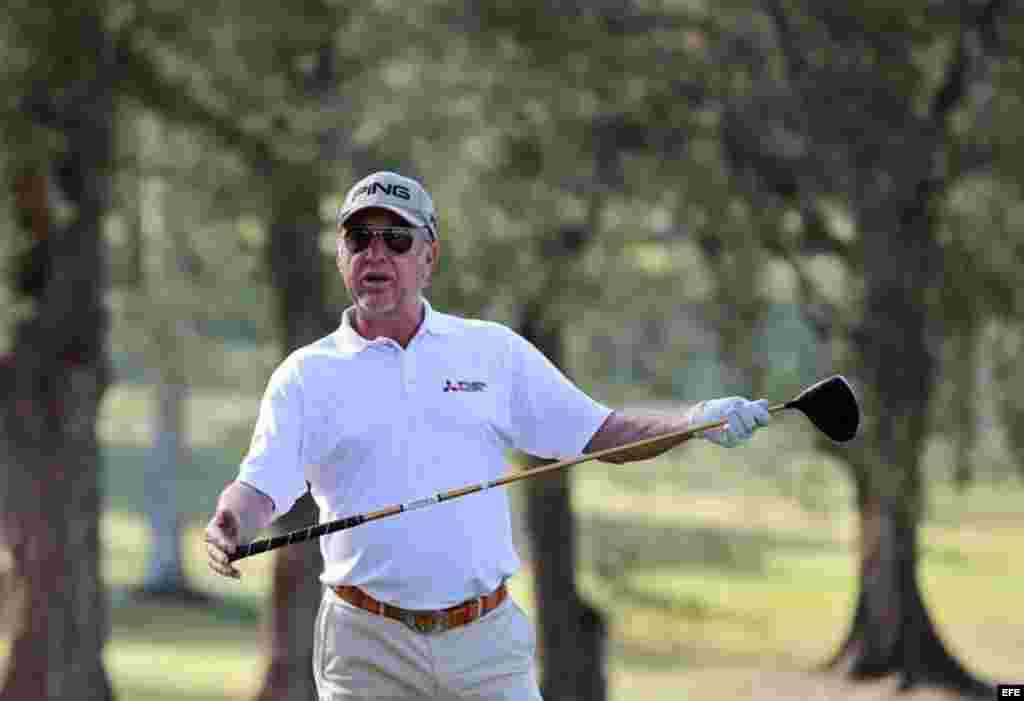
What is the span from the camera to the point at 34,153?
17.2 m

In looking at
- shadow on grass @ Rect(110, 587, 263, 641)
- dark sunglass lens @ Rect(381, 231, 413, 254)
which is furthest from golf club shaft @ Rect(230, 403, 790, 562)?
shadow on grass @ Rect(110, 587, 263, 641)

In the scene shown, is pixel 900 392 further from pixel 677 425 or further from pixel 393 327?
pixel 393 327

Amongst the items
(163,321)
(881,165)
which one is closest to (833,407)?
(881,165)

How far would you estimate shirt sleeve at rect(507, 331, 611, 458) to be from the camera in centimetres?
589

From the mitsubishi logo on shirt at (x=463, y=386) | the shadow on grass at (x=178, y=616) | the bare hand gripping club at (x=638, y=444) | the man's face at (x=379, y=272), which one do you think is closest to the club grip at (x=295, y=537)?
the bare hand gripping club at (x=638, y=444)

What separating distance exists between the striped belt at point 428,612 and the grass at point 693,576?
737 inches

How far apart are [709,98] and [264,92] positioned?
3677 millimetres

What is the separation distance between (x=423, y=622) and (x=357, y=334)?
2.26 feet

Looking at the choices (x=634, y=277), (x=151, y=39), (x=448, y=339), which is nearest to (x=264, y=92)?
(x=151, y=39)

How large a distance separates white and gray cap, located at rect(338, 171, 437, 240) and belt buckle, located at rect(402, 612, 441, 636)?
898mm

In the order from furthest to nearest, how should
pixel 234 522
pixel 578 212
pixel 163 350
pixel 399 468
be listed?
1. pixel 163 350
2. pixel 578 212
3. pixel 399 468
4. pixel 234 522

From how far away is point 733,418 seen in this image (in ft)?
18.6

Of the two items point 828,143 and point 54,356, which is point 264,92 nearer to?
point 54,356

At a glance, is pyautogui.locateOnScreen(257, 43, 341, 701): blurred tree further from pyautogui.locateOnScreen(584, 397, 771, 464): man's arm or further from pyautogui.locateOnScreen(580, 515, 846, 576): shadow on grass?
pyautogui.locateOnScreen(584, 397, 771, 464): man's arm
